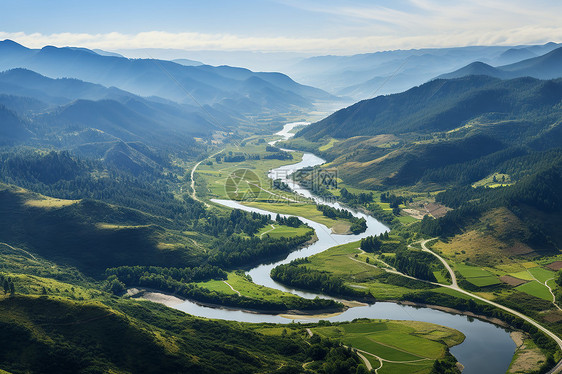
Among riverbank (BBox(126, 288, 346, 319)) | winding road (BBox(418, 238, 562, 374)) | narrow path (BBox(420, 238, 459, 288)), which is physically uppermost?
narrow path (BBox(420, 238, 459, 288))

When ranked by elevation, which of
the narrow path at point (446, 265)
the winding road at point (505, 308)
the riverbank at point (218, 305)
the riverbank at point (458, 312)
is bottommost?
the riverbank at point (218, 305)

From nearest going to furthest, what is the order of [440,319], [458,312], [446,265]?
[440,319] → [458,312] → [446,265]

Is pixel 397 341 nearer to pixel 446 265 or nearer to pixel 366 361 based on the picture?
pixel 366 361

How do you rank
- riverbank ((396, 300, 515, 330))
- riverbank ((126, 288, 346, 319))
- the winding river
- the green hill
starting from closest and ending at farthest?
the green hill → the winding river → riverbank ((396, 300, 515, 330)) → riverbank ((126, 288, 346, 319))

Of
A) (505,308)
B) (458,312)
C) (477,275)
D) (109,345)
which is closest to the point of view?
(109,345)

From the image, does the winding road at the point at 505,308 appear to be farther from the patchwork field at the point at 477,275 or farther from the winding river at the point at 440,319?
the winding river at the point at 440,319

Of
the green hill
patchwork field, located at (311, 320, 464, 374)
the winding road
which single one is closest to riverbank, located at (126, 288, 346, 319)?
patchwork field, located at (311, 320, 464, 374)

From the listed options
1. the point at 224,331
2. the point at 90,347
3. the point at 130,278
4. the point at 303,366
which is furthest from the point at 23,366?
the point at 130,278

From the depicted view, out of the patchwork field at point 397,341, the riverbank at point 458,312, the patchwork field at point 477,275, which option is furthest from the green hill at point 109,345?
the patchwork field at point 477,275

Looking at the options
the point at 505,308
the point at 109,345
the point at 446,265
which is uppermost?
the point at 109,345

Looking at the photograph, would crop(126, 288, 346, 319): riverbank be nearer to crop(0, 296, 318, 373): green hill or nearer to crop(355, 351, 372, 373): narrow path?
crop(0, 296, 318, 373): green hill

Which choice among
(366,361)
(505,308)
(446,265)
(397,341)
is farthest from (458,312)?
(366,361)

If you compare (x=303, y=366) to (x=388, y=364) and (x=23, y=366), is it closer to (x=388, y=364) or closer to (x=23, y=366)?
(x=388, y=364)
